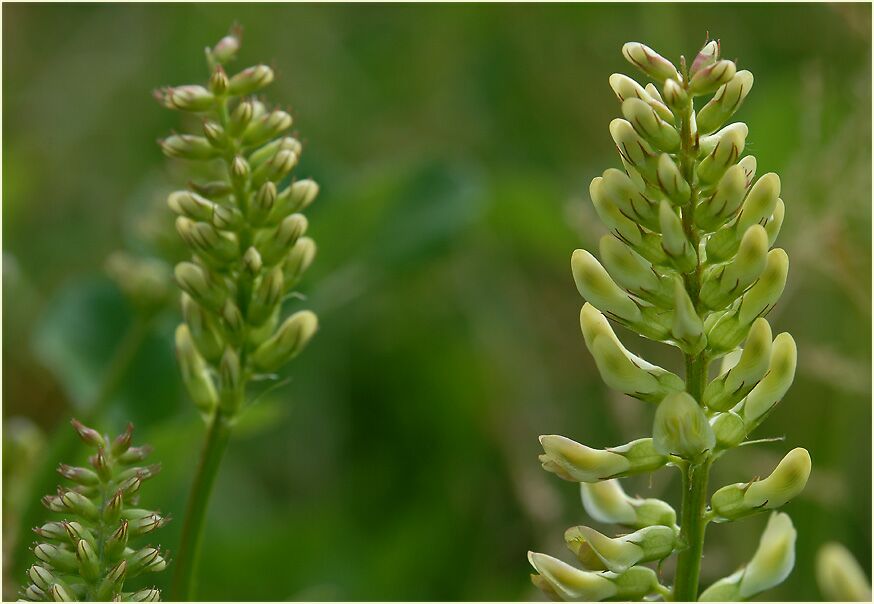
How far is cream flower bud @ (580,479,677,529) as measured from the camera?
3.06 ft

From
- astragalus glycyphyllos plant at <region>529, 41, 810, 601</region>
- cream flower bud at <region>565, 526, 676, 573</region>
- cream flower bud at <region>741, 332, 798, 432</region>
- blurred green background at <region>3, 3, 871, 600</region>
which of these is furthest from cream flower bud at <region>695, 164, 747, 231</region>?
blurred green background at <region>3, 3, 871, 600</region>

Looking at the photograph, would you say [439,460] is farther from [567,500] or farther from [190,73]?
[190,73]

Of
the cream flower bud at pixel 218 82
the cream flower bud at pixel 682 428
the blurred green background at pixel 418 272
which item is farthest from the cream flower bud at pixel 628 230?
the blurred green background at pixel 418 272

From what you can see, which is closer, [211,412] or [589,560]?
[589,560]

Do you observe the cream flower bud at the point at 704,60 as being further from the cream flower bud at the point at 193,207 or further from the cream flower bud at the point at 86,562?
the cream flower bud at the point at 86,562

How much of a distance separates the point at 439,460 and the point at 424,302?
601 millimetres

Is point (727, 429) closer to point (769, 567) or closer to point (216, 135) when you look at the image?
point (769, 567)

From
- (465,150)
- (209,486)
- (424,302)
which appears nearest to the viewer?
(209,486)

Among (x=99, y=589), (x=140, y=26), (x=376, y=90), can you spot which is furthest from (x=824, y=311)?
(x=140, y=26)

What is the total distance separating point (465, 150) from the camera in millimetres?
3330

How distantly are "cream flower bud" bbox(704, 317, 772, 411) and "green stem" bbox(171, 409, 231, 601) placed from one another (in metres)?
0.40

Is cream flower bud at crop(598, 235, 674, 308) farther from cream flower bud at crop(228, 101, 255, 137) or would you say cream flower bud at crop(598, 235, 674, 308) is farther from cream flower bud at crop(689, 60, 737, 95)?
cream flower bud at crop(228, 101, 255, 137)

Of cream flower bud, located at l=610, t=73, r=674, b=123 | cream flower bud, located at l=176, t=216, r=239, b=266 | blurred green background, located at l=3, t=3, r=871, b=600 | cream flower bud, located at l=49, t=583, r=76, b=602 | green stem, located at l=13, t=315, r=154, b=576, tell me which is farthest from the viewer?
blurred green background, located at l=3, t=3, r=871, b=600

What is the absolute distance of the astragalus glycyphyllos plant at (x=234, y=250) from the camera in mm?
970
